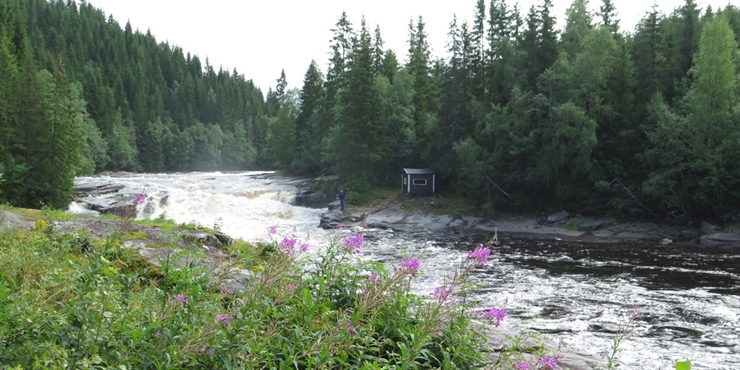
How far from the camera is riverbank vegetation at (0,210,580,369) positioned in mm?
3352

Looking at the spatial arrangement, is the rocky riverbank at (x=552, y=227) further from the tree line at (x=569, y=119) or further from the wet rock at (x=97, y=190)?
the wet rock at (x=97, y=190)

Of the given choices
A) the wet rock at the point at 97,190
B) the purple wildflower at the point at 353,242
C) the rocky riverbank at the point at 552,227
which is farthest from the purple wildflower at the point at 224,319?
the wet rock at the point at 97,190

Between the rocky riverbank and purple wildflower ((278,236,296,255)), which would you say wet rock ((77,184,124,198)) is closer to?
the rocky riverbank

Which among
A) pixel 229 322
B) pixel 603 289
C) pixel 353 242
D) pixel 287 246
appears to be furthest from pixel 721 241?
pixel 229 322

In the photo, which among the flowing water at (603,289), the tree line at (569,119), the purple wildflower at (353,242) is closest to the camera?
the purple wildflower at (353,242)

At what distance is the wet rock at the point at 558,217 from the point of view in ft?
110

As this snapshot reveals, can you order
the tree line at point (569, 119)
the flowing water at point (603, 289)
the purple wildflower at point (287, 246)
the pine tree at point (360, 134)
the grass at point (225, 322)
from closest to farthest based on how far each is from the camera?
the grass at point (225, 322) → the purple wildflower at point (287, 246) → the flowing water at point (603, 289) → the tree line at point (569, 119) → the pine tree at point (360, 134)

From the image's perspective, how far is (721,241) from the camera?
84.8 feet

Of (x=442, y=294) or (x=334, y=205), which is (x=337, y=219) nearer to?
(x=334, y=205)

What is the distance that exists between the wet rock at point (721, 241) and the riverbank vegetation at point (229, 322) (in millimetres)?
25741

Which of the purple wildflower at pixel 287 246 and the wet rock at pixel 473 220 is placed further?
the wet rock at pixel 473 220

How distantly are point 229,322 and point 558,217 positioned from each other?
32873 mm

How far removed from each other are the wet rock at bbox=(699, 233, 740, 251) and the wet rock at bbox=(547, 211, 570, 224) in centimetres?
832

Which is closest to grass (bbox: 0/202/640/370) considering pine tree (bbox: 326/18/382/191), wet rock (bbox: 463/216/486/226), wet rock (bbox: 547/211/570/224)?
wet rock (bbox: 547/211/570/224)
